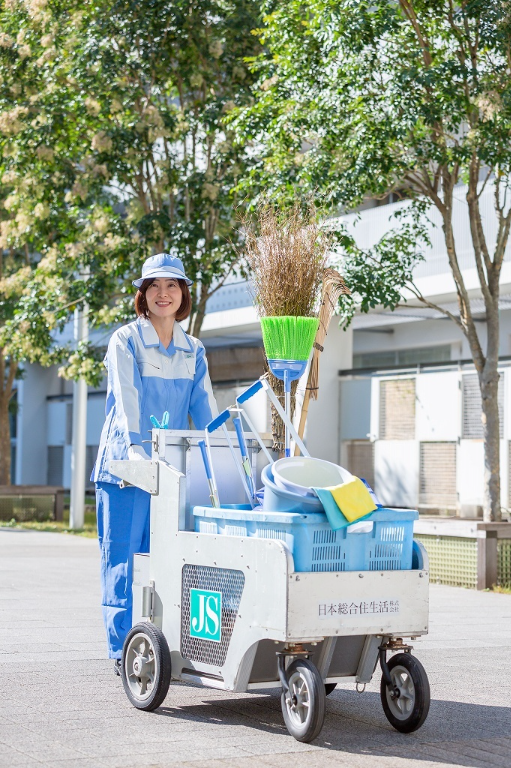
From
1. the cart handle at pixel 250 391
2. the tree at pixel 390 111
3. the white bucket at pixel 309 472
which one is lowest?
the white bucket at pixel 309 472

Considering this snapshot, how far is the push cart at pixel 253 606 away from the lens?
16.0ft

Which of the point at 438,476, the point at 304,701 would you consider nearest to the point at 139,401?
the point at 304,701

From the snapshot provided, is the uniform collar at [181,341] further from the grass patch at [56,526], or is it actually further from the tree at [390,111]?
the grass patch at [56,526]

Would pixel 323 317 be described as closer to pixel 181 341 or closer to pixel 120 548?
pixel 181 341

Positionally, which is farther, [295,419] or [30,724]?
[295,419]

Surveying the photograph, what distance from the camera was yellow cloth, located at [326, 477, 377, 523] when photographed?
15.8ft

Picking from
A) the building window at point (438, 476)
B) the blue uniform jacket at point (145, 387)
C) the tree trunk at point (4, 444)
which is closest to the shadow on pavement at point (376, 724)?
the blue uniform jacket at point (145, 387)

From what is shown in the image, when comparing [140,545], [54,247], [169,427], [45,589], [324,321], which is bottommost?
[45,589]

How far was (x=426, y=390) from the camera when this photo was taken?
18.2m

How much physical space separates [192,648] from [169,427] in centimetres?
128

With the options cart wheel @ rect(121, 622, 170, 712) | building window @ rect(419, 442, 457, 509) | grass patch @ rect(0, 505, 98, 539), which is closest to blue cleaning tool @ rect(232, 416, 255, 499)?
cart wheel @ rect(121, 622, 170, 712)

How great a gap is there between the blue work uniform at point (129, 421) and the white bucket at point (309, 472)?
3.33 ft

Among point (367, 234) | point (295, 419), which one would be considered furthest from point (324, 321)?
point (367, 234)

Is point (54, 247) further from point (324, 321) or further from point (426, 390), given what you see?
point (324, 321)
